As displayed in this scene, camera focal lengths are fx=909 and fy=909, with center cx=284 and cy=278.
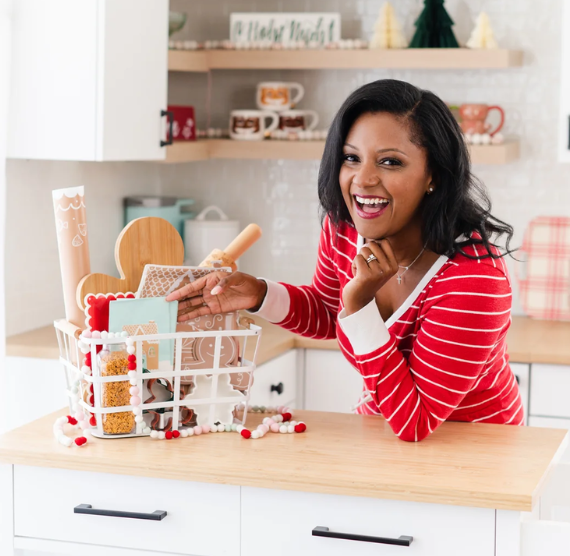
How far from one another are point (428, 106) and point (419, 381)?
0.45 meters

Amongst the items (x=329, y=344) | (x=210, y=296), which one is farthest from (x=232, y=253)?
(x=329, y=344)

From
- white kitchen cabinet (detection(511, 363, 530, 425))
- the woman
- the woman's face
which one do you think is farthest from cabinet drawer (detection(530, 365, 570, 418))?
the woman's face

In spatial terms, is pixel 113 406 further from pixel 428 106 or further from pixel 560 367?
pixel 560 367

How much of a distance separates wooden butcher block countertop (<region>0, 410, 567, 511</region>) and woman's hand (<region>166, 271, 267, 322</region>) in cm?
22

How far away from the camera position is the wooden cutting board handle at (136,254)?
1505mm

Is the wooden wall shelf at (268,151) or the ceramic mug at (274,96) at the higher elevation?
the ceramic mug at (274,96)

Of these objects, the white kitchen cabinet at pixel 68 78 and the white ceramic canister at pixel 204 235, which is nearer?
→ the white kitchen cabinet at pixel 68 78

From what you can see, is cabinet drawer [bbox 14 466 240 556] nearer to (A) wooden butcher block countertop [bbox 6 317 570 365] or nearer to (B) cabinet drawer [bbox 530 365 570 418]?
(A) wooden butcher block countertop [bbox 6 317 570 365]

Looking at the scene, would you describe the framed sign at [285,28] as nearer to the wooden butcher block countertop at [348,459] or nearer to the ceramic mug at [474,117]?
the ceramic mug at [474,117]

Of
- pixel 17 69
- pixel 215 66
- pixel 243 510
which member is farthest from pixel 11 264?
pixel 243 510

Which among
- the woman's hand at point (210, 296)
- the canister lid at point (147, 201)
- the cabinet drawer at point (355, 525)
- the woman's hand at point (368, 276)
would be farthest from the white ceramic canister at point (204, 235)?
the cabinet drawer at point (355, 525)

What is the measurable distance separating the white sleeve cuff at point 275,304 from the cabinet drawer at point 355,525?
509mm

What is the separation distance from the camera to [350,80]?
3.42 m

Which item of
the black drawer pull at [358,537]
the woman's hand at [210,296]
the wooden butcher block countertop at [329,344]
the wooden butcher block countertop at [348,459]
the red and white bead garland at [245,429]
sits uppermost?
the woman's hand at [210,296]
